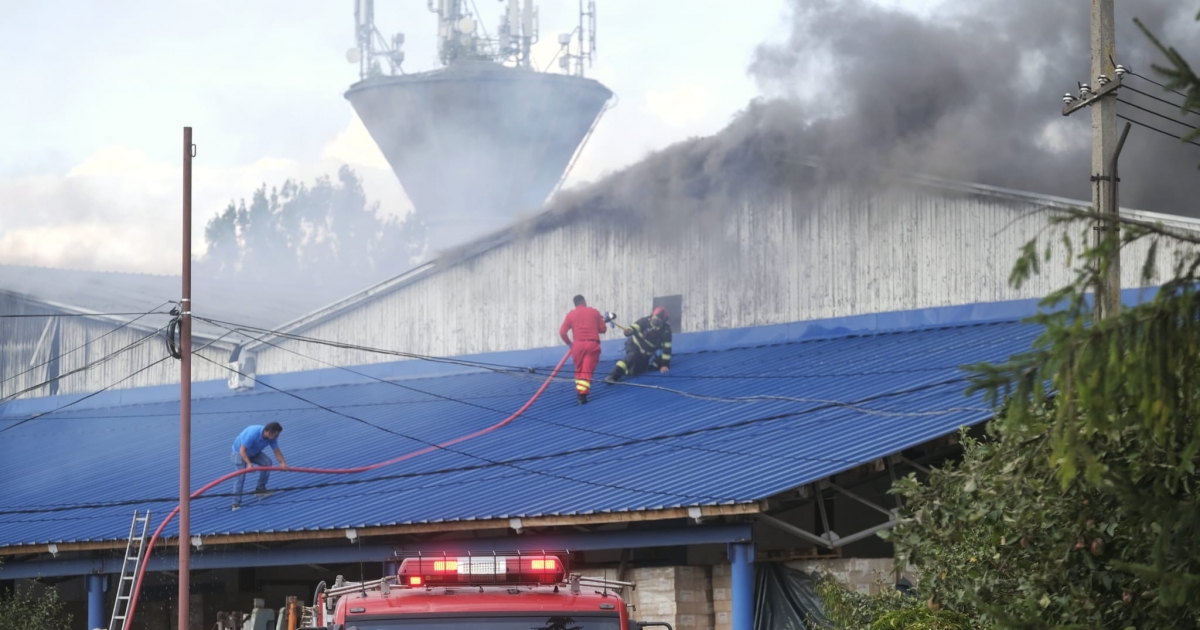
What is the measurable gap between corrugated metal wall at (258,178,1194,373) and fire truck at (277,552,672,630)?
12.0 metres

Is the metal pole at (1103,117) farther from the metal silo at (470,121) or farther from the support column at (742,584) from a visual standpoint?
the metal silo at (470,121)

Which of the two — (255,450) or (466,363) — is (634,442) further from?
(466,363)

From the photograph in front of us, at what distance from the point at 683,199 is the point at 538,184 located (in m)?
38.4

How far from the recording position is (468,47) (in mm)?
63375

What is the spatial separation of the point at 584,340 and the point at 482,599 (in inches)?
547

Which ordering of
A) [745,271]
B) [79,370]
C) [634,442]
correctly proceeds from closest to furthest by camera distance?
[634,442] → [745,271] → [79,370]

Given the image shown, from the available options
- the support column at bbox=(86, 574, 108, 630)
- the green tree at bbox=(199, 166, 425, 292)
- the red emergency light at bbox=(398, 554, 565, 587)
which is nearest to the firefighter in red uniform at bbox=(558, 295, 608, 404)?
the support column at bbox=(86, 574, 108, 630)

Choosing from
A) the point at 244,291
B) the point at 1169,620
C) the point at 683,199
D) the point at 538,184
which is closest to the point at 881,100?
the point at 683,199

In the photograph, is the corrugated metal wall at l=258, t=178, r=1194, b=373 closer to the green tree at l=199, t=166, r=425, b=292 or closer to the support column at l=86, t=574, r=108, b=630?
the support column at l=86, t=574, r=108, b=630

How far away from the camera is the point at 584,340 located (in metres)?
22.6

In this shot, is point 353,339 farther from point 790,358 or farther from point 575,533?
point 575,533

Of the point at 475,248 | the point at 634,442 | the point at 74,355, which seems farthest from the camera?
the point at 74,355

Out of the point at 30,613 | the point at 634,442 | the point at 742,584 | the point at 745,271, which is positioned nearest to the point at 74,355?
the point at 30,613

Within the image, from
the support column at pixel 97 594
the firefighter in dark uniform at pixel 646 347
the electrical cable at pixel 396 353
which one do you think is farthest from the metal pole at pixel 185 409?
the electrical cable at pixel 396 353
